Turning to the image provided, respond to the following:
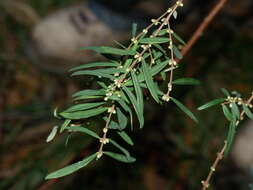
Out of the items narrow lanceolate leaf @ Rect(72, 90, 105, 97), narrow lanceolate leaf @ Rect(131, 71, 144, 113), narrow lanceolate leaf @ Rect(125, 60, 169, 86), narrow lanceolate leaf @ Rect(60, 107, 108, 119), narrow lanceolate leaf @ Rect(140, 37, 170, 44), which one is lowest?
narrow lanceolate leaf @ Rect(60, 107, 108, 119)

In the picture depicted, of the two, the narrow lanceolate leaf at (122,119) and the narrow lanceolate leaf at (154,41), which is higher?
the narrow lanceolate leaf at (154,41)

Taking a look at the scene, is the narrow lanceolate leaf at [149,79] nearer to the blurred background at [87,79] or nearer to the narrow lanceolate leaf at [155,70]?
the narrow lanceolate leaf at [155,70]

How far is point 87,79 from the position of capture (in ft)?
4.98

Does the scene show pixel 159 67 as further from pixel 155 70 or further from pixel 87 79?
pixel 87 79

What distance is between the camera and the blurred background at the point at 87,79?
1.57m

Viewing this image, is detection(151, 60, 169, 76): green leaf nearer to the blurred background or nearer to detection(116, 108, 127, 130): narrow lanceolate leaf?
detection(116, 108, 127, 130): narrow lanceolate leaf

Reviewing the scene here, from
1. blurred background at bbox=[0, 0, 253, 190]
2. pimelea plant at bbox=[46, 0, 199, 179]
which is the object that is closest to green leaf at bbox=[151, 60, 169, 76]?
pimelea plant at bbox=[46, 0, 199, 179]

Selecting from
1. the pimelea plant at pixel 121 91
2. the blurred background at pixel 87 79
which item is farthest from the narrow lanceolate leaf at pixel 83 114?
the blurred background at pixel 87 79

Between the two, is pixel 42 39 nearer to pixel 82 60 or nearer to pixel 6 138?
pixel 82 60

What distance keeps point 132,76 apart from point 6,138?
1247mm

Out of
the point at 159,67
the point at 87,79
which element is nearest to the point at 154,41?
the point at 159,67

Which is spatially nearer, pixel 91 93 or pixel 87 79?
pixel 91 93

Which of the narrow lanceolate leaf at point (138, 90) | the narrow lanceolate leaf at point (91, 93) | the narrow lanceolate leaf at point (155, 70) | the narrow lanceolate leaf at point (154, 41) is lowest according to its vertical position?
the narrow lanceolate leaf at point (91, 93)

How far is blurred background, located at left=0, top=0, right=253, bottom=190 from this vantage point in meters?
1.57
